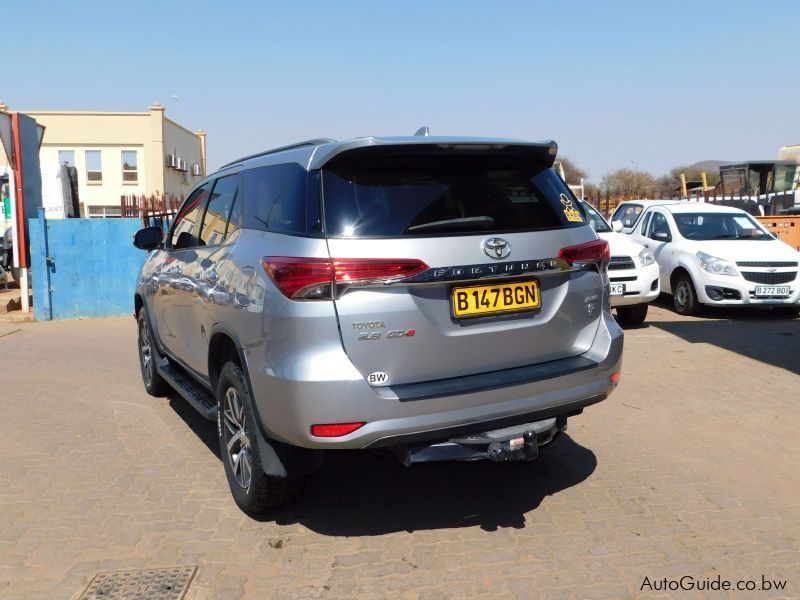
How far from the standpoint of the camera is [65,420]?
608 cm

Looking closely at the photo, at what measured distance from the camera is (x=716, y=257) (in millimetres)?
10977

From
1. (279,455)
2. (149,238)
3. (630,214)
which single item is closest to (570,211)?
(279,455)

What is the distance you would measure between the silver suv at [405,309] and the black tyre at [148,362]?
2.54 meters

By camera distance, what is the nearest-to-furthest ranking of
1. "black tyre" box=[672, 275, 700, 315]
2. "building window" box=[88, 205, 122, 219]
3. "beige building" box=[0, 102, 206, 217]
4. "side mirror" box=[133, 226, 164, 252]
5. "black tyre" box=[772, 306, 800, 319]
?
1. "side mirror" box=[133, 226, 164, 252]
2. "black tyre" box=[772, 306, 800, 319]
3. "black tyre" box=[672, 275, 700, 315]
4. "beige building" box=[0, 102, 206, 217]
5. "building window" box=[88, 205, 122, 219]

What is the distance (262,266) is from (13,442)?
320cm

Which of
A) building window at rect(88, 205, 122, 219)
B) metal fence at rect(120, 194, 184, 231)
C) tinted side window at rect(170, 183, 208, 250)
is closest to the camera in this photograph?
tinted side window at rect(170, 183, 208, 250)

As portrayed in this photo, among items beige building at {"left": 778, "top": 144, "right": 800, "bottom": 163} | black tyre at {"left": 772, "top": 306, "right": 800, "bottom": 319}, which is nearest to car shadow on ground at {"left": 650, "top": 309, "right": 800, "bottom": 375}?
black tyre at {"left": 772, "top": 306, "right": 800, "bottom": 319}

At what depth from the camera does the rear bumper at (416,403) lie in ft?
10.6

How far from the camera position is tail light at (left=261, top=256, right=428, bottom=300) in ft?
10.6

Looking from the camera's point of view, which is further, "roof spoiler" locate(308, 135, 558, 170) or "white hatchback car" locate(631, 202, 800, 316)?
"white hatchback car" locate(631, 202, 800, 316)

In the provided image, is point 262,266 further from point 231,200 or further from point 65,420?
point 65,420

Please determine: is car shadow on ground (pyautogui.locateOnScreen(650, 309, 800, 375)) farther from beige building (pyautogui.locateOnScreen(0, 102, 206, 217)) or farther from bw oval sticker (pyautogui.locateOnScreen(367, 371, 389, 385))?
beige building (pyautogui.locateOnScreen(0, 102, 206, 217))

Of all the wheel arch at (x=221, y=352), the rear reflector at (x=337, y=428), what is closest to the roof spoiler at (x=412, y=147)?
the wheel arch at (x=221, y=352)

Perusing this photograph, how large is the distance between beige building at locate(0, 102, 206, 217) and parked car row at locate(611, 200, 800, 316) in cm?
3658
